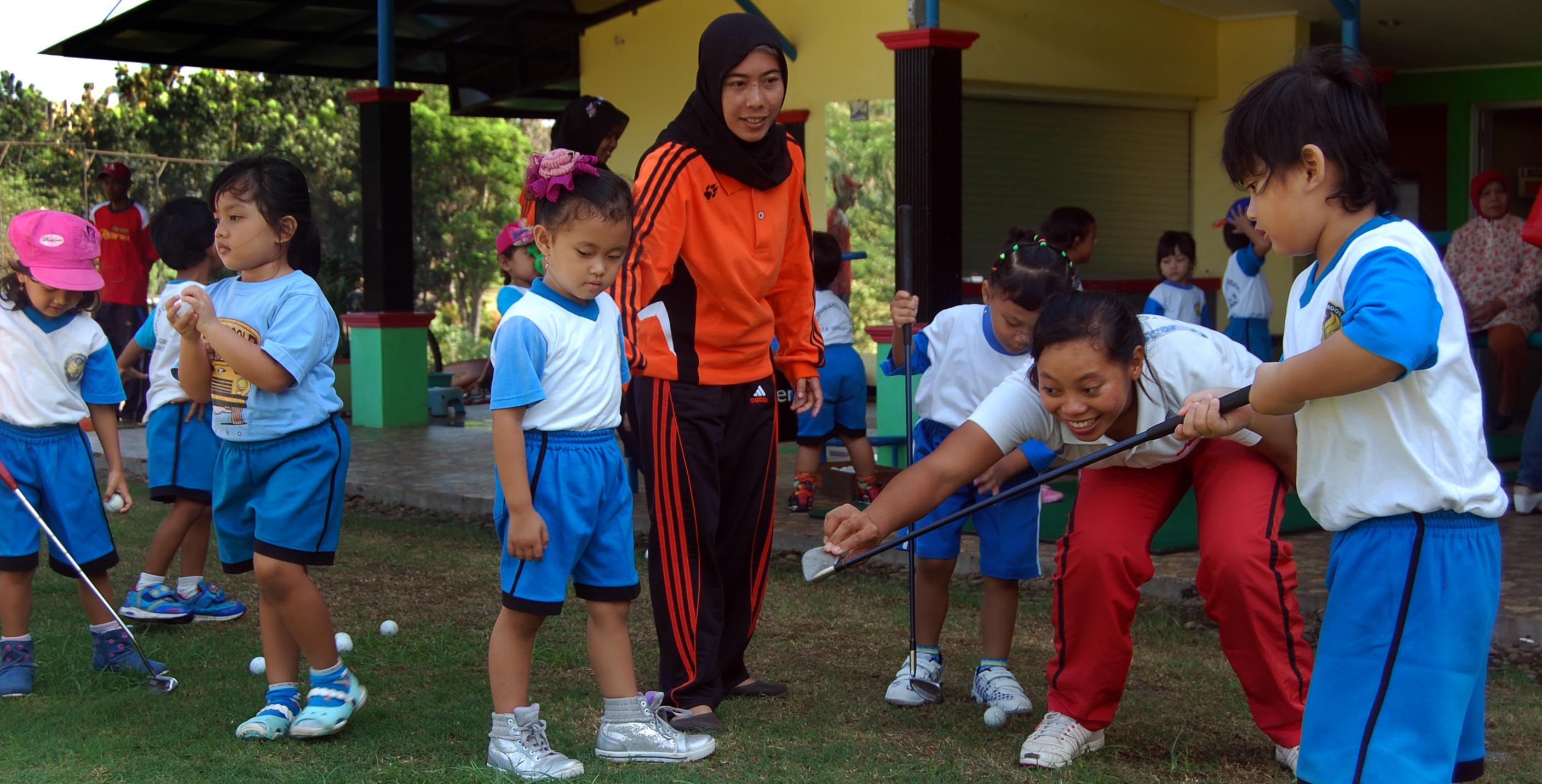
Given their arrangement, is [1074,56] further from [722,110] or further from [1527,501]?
[722,110]

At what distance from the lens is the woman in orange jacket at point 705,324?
3.66m

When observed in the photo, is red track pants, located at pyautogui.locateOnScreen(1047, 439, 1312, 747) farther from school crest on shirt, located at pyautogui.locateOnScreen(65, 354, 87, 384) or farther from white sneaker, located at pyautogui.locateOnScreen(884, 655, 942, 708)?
school crest on shirt, located at pyautogui.locateOnScreen(65, 354, 87, 384)

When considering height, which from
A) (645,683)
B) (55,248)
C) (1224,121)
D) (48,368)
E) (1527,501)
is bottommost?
(645,683)

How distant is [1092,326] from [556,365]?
1201 millimetres

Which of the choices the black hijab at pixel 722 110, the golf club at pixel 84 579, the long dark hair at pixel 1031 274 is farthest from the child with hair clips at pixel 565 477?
the golf club at pixel 84 579

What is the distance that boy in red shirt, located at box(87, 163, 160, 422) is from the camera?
36.8ft

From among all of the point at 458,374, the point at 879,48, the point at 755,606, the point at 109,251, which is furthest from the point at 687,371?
the point at 458,374

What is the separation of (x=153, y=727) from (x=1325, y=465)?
288 centimetres

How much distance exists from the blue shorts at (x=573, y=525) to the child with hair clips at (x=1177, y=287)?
19.9 feet

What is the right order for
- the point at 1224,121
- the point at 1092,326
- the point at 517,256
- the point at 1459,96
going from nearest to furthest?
the point at 1092,326, the point at 517,256, the point at 1224,121, the point at 1459,96

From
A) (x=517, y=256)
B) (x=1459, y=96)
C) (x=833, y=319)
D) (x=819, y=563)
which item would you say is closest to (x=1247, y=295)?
(x=833, y=319)

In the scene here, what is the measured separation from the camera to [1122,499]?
3400mm

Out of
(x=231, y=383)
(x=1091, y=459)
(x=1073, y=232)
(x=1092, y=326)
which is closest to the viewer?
(x=1091, y=459)

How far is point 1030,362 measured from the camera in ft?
11.6
